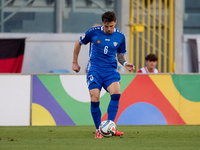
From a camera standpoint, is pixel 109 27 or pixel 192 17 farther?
pixel 192 17

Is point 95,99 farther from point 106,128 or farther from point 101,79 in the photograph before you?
point 106,128

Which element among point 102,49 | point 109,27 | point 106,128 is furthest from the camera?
point 102,49

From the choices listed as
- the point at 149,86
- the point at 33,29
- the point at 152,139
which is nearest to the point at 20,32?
the point at 33,29

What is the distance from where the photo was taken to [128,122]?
25.7 feet

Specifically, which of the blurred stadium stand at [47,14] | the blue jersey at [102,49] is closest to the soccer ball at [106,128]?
the blue jersey at [102,49]

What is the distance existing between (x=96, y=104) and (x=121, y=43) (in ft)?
2.91

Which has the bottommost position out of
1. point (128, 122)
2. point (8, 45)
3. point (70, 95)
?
point (128, 122)

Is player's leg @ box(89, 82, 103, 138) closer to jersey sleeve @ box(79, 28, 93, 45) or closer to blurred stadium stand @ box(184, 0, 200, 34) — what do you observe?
jersey sleeve @ box(79, 28, 93, 45)

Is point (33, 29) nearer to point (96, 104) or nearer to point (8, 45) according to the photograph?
point (8, 45)

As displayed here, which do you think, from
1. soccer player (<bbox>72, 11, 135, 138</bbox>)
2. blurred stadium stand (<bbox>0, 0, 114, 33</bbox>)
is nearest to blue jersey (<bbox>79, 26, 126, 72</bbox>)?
soccer player (<bbox>72, 11, 135, 138</bbox>)

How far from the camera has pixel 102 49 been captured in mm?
5383

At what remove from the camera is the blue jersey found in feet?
17.7

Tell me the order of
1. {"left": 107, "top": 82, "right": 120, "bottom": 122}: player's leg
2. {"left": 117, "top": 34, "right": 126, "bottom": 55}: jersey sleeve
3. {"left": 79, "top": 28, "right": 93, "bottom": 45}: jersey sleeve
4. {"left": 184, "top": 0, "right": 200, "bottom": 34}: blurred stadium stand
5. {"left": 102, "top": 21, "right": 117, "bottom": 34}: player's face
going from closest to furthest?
{"left": 102, "top": 21, "right": 117, "bottom": 34}: player's face
{"left": 107, "top": 82, "right": 120, "bottom": 122}: player's leg
{"left": 79, "top": 28, "right": 93, "bottom": 45}: jersey sleeve
{"left": 117, "top": 34, "right": 126, "bottom": 55}: jersey sleeve
{"left": 184, "top": 0, "right": 200, "bottom": 34}: blurred stadium stand

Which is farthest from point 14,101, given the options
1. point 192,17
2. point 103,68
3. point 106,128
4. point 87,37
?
point 192,17
